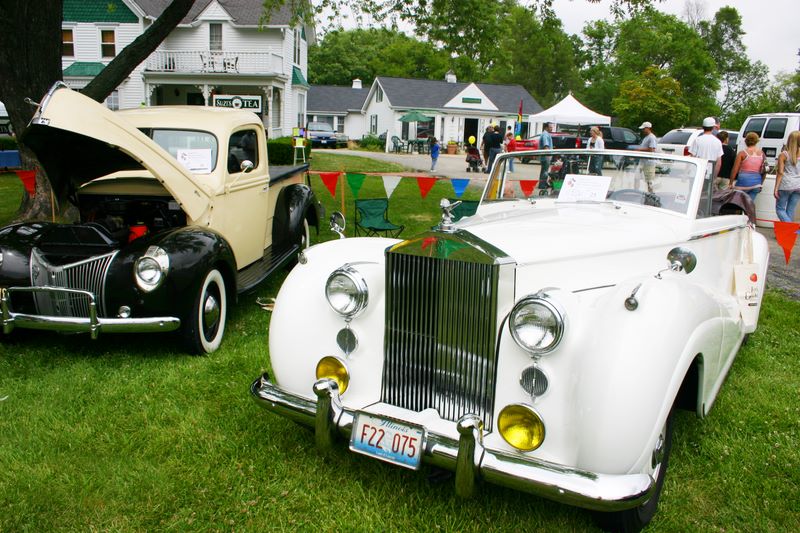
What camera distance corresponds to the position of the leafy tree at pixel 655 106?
35.8 m

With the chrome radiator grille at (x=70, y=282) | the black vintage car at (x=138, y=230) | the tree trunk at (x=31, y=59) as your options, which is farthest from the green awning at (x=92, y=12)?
the chrome radiator grille at (x=70, y=282)

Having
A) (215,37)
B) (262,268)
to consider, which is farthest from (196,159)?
(215,37)

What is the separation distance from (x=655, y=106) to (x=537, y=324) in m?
37.6

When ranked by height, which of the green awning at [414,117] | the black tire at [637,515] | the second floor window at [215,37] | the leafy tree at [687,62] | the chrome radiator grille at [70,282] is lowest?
the black tire at [637,515]

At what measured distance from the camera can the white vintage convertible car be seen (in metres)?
2.33

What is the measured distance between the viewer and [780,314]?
5941 mm

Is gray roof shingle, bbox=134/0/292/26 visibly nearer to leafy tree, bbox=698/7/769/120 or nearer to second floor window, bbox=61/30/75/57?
second floor window, bbox=61/30/75/57

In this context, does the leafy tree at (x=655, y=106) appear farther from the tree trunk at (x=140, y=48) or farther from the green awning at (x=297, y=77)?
the tree trunk at (x=140, y=48)

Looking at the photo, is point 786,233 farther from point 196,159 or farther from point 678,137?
point 678,137

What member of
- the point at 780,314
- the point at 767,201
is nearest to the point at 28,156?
the point at 780,314

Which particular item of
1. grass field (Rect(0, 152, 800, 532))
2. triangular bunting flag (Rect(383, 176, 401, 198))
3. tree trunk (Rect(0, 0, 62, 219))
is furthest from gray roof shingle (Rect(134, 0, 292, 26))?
grass field (Rect(0, 152, 800, 532))

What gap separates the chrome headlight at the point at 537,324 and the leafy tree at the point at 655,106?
37374 millimetres

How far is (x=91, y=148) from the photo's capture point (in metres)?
4.75

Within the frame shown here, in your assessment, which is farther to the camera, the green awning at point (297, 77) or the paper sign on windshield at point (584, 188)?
the green awning at point (297, 77)
